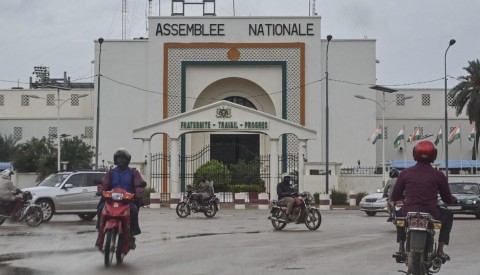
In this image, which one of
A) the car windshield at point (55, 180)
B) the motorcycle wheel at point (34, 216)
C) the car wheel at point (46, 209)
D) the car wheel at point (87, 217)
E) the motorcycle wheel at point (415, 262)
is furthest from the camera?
the car wheel at point (87, 217)

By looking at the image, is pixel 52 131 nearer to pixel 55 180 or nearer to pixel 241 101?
pixel 241 101

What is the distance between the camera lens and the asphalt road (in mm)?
13219

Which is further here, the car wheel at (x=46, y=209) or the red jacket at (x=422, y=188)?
the car wheel at (x=46, y=209)

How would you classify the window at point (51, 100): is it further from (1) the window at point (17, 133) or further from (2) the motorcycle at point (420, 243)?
(2) the motorcycle at point (420, 243)

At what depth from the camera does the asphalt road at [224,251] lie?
13.2 m

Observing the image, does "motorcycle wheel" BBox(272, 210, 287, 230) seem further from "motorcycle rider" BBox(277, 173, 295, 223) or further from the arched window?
the arched window

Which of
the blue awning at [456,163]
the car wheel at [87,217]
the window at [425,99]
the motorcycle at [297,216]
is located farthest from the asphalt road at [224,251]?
the window at [425,99]

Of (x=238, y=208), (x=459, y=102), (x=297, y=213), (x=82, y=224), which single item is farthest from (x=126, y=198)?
(x=459, y=102)

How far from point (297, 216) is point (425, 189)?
13.5 meters

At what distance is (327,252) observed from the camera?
1625 cm

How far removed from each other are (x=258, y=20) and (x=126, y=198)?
56.8m

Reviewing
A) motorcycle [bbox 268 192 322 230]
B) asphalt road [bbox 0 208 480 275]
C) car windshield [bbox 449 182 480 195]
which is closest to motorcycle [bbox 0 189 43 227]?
asphalt road [bbox 0 208 480 275]

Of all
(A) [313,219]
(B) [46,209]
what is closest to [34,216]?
(B) [46,209]

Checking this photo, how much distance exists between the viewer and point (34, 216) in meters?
24.5
